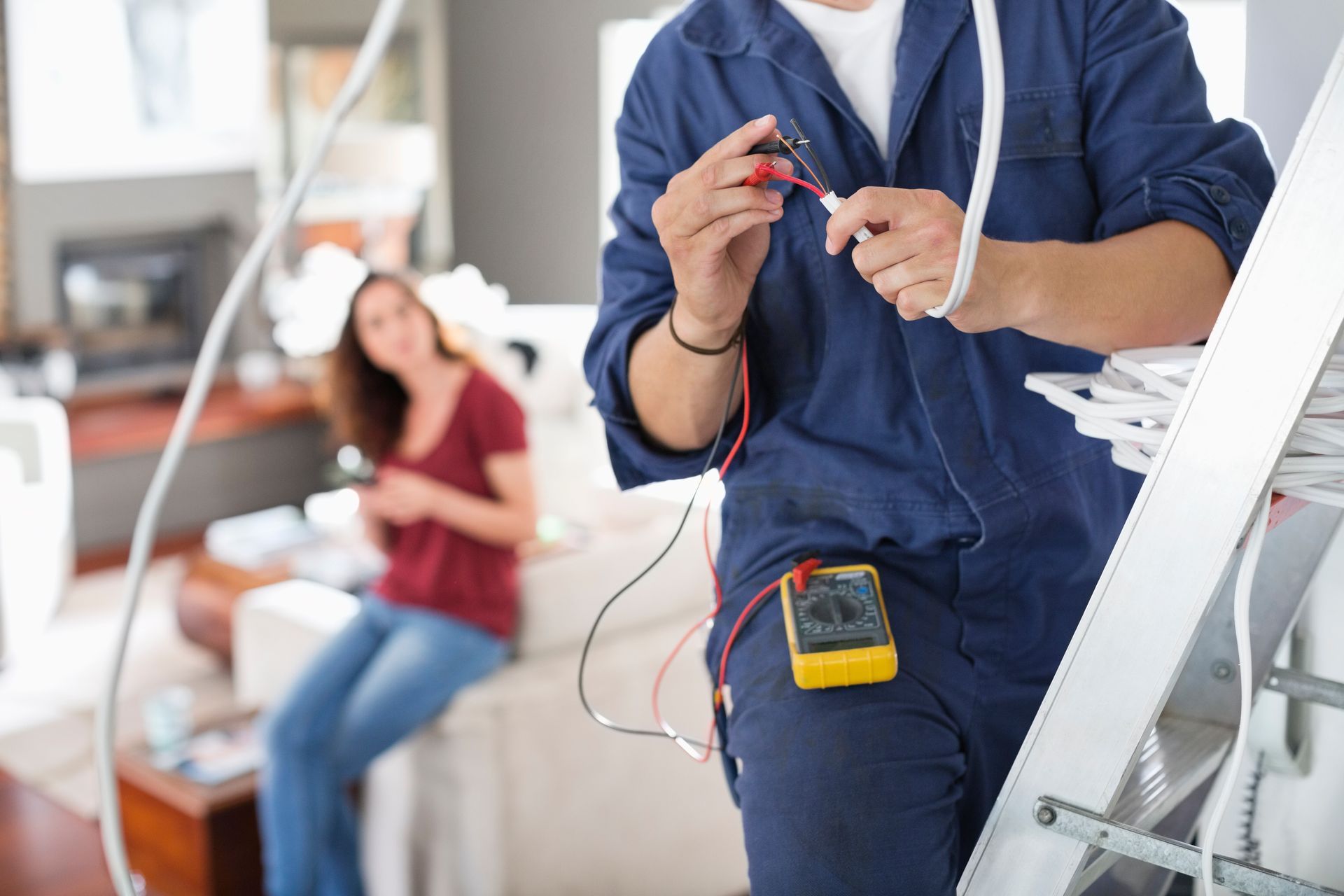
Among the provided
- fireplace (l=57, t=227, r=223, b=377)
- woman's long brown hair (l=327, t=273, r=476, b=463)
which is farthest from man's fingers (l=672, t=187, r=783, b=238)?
fireplace (l=57, t=227, r=223, b=377)

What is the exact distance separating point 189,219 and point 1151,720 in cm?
520

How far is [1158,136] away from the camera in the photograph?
2.92 feet

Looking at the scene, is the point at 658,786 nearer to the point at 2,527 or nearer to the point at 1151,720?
Answer: the point at 2,527

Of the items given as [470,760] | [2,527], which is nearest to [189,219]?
[470,760]

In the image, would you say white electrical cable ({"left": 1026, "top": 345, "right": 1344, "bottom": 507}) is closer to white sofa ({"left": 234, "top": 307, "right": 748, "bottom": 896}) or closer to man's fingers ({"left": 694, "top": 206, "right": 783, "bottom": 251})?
man's fingers ({"left": 694, "top": 206, "right": 783, "bottom": 251})

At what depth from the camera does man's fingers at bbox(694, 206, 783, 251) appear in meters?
0.75

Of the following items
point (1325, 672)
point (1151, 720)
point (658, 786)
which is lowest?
point (658, 786)

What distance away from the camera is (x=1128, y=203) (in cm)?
89

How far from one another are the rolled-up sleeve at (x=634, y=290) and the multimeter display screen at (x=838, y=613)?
0.17 m

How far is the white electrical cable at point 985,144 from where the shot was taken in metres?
0.58

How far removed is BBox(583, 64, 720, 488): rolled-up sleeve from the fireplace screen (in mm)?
4476

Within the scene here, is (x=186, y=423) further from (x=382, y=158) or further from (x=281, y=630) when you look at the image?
(x=382, y=158)

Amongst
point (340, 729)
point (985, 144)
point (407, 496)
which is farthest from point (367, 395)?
point (985, 144)

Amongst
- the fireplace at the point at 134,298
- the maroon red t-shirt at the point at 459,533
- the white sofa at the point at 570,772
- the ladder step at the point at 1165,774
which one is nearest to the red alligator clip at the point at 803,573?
the ladder step at the point at 1165,774
